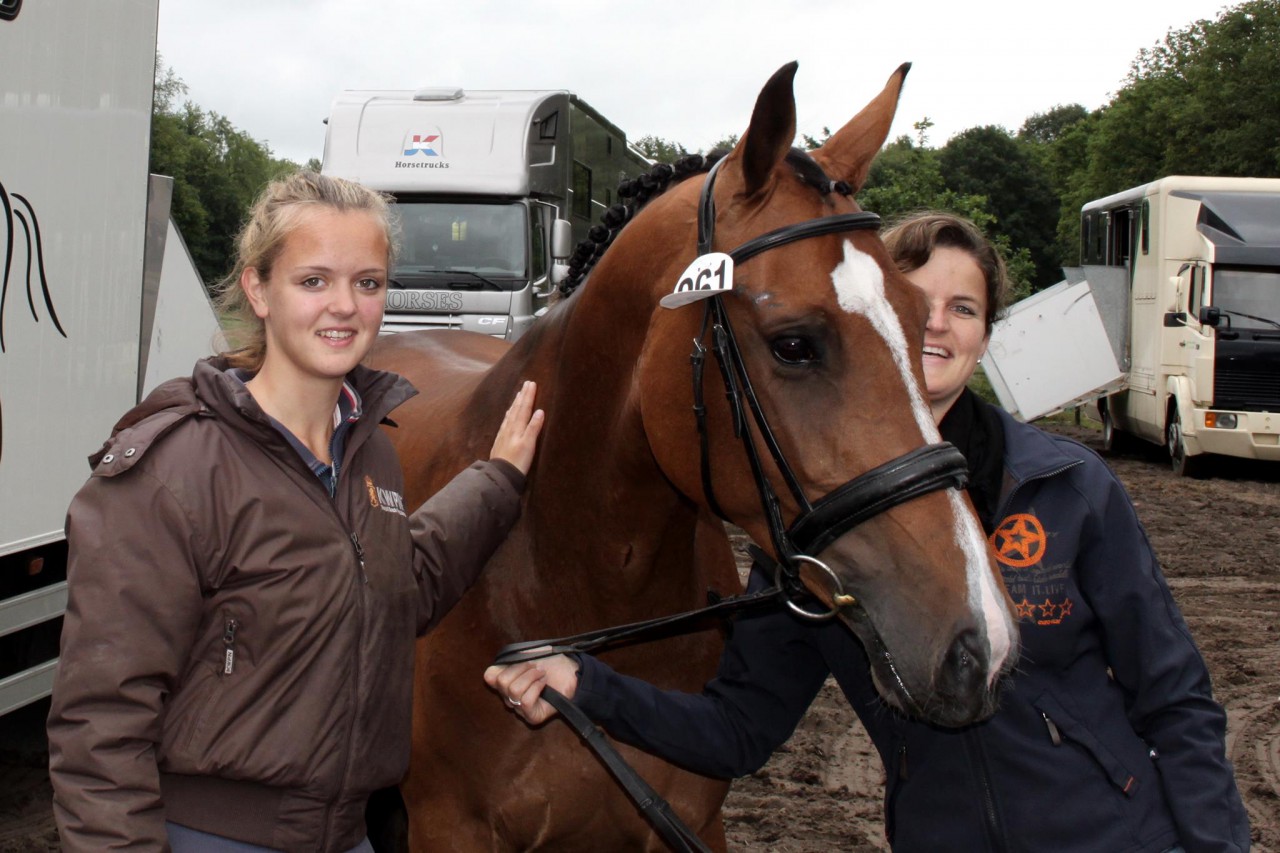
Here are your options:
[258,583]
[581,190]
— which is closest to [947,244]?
[258,583]

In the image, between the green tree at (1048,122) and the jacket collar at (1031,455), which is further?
the green tree at (1048,122)

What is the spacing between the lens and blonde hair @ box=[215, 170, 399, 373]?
183 cm

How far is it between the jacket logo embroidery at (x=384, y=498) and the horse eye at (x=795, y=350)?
2.29ft

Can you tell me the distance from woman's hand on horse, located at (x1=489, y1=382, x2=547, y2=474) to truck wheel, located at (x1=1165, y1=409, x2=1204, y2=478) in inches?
474

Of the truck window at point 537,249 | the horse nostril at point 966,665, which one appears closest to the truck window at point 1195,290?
the truck window at point 537,249

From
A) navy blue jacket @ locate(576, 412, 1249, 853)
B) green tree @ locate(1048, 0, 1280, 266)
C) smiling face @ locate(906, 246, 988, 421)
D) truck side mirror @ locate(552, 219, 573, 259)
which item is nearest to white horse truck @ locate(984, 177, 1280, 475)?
truck side mirror @ locate(552, 219, 573, 259)

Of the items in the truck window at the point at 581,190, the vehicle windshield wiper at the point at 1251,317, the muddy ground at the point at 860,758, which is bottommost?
the muddy ground at the point at 860,758

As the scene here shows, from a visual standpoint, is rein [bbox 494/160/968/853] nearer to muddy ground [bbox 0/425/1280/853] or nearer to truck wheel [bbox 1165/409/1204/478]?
muddy ground [bbox 0/425/1280/853]

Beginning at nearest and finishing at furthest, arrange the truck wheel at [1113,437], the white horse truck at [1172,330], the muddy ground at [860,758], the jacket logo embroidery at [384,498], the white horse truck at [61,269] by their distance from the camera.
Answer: the jacket logo embroidery at [384,498] → the white horse truck at [61,269] → the muddy ground at [860,758] → the white horse truck at [1172,330] → the truck wheel at [1113,437]

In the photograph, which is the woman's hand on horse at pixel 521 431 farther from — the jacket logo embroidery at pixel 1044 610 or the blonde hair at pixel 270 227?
the jacket logo embroidery at pixel 1044 610

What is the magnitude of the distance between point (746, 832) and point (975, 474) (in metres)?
2.42

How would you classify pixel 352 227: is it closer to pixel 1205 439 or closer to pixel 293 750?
pixel 293 750

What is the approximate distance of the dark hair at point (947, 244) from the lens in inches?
82.8

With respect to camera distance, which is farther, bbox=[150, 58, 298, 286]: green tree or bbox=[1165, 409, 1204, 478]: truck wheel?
bbox=[150, 58, 298, 286]: green tree
